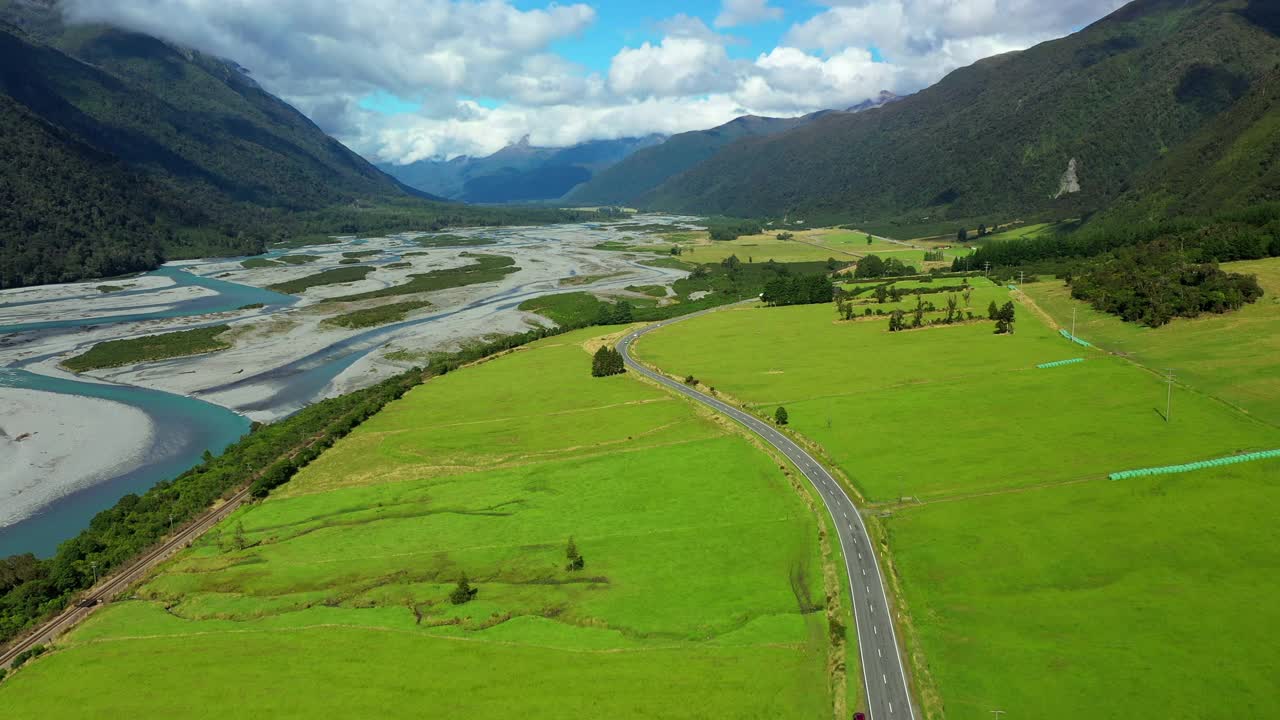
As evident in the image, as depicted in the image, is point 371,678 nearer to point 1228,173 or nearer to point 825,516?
point 825,516

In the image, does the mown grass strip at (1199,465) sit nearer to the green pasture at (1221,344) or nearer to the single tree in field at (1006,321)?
the green pasture at (1221,344)

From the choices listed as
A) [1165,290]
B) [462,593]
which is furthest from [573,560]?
[1165,290]

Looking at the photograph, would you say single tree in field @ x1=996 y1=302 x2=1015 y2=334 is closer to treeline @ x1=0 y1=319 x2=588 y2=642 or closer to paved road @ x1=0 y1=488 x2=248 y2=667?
treeline @ x1=0 y1=319 x2=588 y2=642

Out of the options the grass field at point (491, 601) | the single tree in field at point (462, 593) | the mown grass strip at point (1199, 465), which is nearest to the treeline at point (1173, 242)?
the mown grass strip at point (1199, 465)

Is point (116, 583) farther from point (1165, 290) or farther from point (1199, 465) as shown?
point (1165, 290)

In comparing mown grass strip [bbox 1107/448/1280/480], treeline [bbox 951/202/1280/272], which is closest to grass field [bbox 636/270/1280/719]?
mown grass strip [bbox 1107/448/1280/480]

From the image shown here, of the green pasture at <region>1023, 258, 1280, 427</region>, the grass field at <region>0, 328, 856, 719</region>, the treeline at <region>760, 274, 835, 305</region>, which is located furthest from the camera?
the treeline at <region>760, 274, 835, 305</region>
